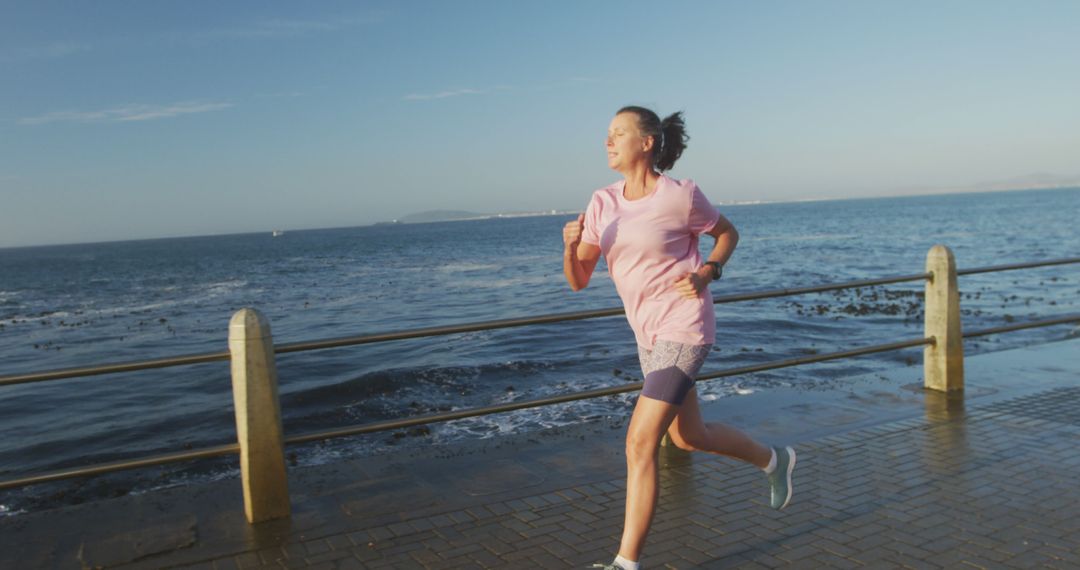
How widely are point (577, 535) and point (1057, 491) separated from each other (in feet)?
9.00

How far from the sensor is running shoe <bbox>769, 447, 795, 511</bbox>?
4273 millimetres

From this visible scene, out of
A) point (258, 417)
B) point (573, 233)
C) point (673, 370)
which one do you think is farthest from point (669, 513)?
point (258, 417)

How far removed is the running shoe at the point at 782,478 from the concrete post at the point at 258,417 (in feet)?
8.56

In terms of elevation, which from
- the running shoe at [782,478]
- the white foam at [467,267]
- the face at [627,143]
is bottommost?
the white foam at [467,267]

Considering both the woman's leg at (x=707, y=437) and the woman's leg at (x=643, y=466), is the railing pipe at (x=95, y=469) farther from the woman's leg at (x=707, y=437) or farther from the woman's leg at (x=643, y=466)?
the woman's leg at (x=707, y=437)

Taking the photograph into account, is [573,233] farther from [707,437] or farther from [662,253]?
[707,437]

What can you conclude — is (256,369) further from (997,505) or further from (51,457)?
(51,457)

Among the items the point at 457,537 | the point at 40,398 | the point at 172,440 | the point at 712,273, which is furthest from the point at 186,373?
the point at 712,273

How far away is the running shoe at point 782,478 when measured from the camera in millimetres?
4273

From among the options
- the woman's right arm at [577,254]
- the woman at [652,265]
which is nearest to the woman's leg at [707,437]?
the woman at [652,265]

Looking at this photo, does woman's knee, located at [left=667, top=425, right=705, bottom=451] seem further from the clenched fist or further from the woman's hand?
the clenched fist

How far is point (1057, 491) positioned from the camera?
468 cm

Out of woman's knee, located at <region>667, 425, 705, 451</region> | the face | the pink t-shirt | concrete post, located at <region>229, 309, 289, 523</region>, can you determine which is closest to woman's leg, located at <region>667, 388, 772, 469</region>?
woman's knee, located at <region>667, 425, 705, 451</region>

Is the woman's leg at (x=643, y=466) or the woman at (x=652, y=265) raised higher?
the woman at (x=652, y=265)
